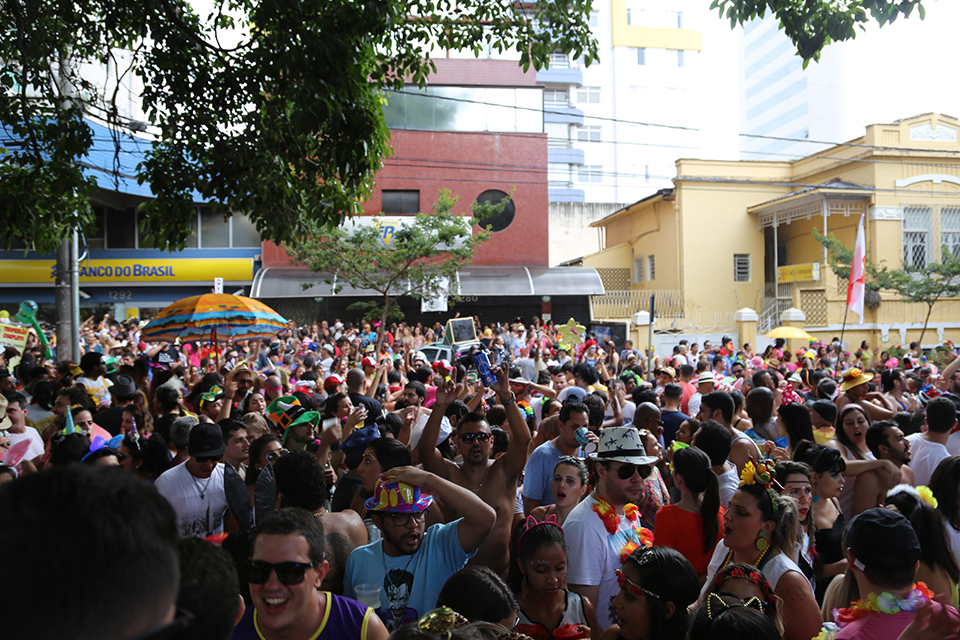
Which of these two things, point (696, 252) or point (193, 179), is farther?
point (696, 252)

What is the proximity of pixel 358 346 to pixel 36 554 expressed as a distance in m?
15.8

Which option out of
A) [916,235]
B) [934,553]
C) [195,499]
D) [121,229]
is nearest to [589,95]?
[916,235]

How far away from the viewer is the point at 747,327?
25.2m

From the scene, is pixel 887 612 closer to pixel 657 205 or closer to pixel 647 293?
pixel 647 293

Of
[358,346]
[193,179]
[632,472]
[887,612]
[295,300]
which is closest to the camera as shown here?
[887,612]

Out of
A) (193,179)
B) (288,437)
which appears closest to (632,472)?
(288,437)

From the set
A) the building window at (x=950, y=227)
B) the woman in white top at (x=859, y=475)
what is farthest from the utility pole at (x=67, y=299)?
the building window at (x=950, y=227)

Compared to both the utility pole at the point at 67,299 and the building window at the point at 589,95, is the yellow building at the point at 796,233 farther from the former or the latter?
the building window at the point at 589,95

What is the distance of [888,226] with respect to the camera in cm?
2559

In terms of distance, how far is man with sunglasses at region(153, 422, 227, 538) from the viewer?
4.44m

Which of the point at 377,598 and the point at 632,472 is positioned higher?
the point at 632,472

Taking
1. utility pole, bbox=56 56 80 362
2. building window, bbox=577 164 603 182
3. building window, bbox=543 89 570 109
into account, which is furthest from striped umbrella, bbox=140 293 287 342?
building window, bbox=577 164 603 182

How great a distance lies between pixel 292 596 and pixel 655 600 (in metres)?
1.54

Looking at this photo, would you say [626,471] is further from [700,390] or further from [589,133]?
[589,133]
